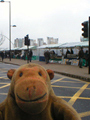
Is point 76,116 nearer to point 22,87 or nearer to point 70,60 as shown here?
point 22,87

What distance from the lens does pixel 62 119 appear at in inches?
68.3

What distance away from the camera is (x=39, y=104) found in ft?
4.85

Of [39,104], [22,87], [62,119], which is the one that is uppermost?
[22,87]

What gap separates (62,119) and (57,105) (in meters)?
0.15

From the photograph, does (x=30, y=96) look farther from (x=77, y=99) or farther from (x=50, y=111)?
(x=77, y=99)

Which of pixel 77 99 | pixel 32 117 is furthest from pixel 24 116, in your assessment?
pixel 77 99

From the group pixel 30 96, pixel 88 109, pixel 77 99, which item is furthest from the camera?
pixel 77 99

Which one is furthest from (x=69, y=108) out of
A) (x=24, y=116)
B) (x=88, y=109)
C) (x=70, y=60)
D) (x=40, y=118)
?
(x=70, y=60)

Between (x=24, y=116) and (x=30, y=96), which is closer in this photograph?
(x=30, y=96)

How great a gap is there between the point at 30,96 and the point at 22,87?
0.40ft

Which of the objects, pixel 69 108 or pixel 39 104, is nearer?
pixel 39 104

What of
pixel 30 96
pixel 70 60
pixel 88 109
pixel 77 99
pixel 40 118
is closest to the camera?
pixel 30 96

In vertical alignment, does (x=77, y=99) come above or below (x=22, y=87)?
below

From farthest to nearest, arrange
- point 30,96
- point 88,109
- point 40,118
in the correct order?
point 88,109
point 40,118
point 30,96
